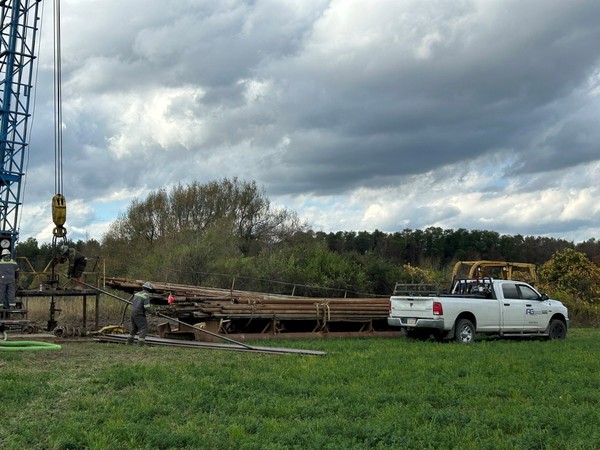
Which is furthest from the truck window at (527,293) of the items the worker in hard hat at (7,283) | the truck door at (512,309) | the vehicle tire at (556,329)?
the worker in hard hat at (7,283)

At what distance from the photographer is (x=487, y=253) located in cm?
7319

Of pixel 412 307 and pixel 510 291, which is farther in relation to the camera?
pixel 510 291

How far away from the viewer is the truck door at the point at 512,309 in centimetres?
1875

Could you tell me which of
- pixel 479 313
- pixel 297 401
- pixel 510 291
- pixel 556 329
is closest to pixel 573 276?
pixel 556 329

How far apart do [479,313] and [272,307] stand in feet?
19.3

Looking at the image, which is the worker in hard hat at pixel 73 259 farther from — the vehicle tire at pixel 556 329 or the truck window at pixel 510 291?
the vehicle tire at pixel 556 329

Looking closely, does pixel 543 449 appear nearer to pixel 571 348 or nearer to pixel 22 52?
pixel 571 348

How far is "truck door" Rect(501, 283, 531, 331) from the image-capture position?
18.8 m

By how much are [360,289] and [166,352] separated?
21.6 metres

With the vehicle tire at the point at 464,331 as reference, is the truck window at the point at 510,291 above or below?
above

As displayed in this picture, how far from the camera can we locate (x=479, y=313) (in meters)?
18.2

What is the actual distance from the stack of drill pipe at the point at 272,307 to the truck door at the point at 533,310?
4320 millimetres

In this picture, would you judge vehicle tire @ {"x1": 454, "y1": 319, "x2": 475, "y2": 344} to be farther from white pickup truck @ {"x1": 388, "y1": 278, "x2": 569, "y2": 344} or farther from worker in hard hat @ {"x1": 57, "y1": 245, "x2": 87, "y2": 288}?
worker in hard hat @ {"x1": 57, "y1": 245, "x2": 87, "y2": 288}

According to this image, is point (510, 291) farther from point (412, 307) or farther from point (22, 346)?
point (22, 346)
